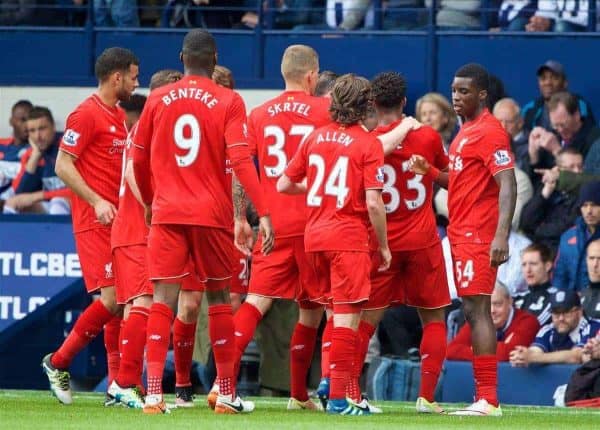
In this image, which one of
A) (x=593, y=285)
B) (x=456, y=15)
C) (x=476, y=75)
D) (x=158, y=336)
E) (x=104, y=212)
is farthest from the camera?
(x=456, y=15)

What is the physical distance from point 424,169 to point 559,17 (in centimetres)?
613

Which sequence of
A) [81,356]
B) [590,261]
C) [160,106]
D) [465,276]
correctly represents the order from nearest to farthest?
[160,106] < [465,276] < [590,261] < [81,356]

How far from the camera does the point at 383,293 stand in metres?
11.3

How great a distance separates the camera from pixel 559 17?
1664 centimetres

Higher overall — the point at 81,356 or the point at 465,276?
the point at 465,276

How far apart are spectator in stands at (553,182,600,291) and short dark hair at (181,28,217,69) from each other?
16.5 feet

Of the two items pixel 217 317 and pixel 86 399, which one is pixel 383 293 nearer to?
pixel 217 317

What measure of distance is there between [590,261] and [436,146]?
3.09 m

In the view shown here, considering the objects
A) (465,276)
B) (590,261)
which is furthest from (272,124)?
(590,261)

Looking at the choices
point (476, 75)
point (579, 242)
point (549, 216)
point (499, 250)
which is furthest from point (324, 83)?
point (549, 216)

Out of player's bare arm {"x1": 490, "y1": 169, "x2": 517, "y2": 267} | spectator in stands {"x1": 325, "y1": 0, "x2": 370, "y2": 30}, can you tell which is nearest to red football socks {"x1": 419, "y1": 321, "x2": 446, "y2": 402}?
player's bare arm {"x1": 490, "y1": 169, "x2": 517, "y2": 267}

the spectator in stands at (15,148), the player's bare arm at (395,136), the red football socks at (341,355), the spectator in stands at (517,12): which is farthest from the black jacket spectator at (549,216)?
the spectator in stands at (15,148)

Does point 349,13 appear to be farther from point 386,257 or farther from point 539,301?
point 386,257

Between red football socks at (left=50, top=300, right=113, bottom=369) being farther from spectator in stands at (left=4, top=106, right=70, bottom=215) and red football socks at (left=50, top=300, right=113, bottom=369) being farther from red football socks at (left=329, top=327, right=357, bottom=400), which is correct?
spectator in stands at (left=4, top=106, right=70, bottom=215)
